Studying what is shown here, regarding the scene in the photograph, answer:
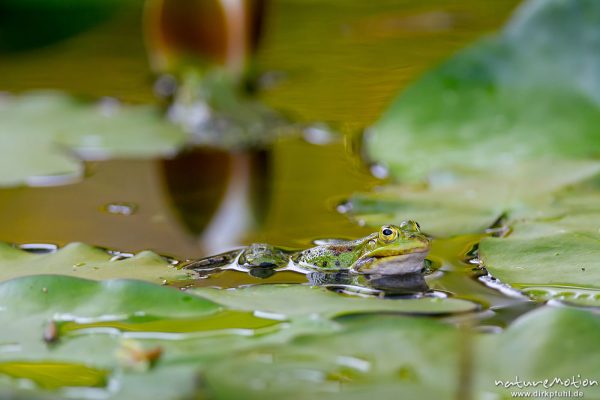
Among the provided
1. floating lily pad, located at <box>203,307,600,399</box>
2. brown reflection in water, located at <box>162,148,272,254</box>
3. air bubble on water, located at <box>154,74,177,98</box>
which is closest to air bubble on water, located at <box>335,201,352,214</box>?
brown reflection in water, located at <box>162,148,272,254</box>

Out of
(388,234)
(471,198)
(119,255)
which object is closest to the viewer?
(388,234)

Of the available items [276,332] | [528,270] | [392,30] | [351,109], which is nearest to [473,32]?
[392,30]

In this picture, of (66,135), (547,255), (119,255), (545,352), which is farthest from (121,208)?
(545,352)

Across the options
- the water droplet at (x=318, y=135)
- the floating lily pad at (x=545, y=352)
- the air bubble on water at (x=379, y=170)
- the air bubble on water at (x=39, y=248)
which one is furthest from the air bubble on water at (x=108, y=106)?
the floating lily pad at (x=545, y=352)

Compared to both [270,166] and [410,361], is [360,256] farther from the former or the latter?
[270,166]

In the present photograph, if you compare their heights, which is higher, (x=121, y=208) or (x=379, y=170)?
(x=379, y=170)

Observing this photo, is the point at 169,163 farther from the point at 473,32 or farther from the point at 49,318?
the point at 473,32

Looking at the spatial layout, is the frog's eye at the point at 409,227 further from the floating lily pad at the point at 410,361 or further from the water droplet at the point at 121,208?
the water droplet at the point at 121,208

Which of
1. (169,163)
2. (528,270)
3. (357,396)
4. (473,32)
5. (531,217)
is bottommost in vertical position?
(357,396)
